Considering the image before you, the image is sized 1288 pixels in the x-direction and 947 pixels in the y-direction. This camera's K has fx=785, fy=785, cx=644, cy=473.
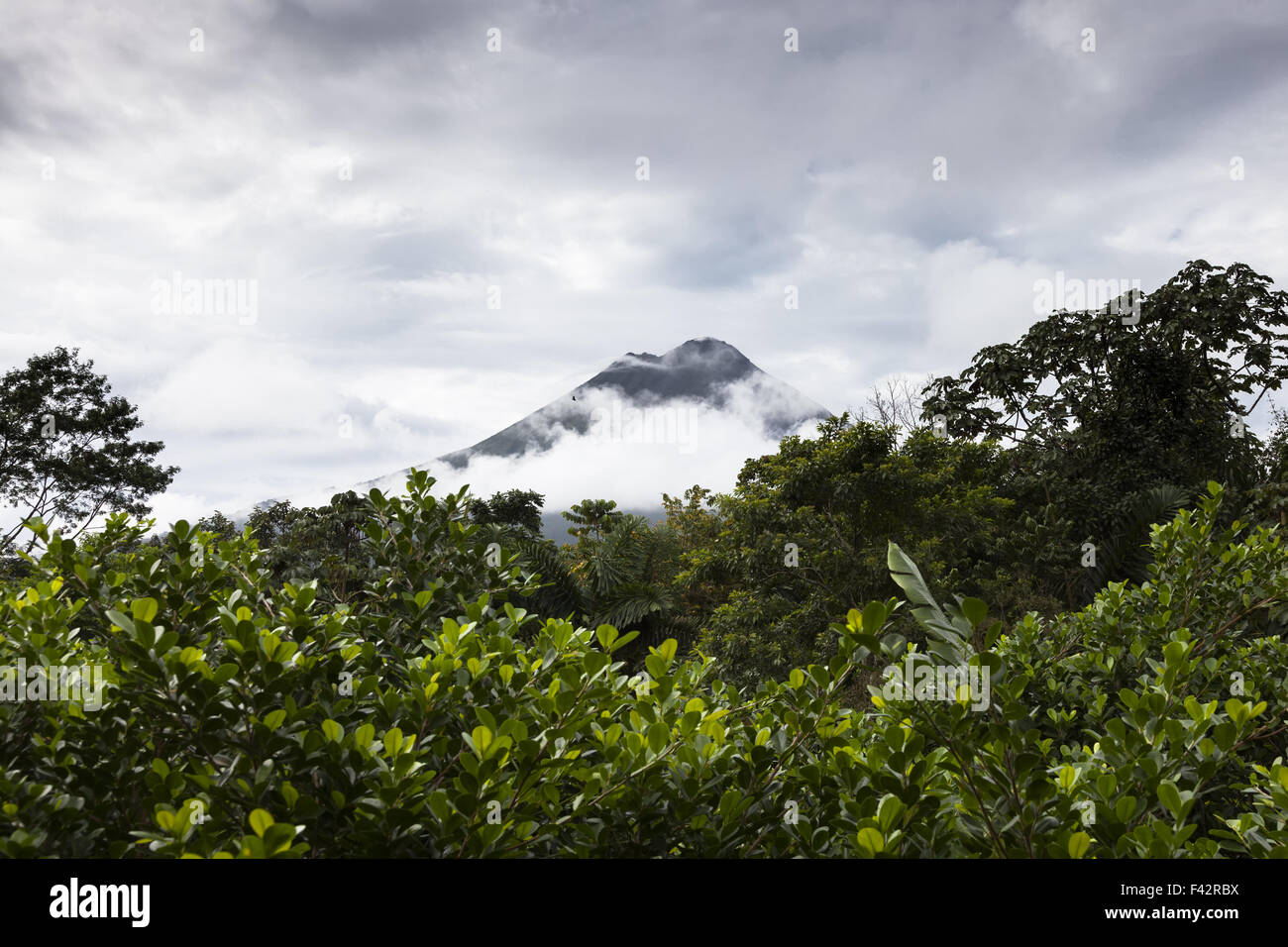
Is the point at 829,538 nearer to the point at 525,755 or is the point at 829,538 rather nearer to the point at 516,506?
the point at 525,755

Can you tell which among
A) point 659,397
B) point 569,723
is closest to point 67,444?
point 569,723

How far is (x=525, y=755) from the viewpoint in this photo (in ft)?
4.14

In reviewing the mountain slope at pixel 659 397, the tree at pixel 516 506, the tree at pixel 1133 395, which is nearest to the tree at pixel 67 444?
the tree at pixel 516 506

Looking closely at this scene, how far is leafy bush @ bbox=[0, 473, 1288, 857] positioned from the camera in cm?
123

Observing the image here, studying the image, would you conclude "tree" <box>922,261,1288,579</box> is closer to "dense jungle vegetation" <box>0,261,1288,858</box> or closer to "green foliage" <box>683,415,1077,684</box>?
"green foliage" <box>683,415,1077,684</box>

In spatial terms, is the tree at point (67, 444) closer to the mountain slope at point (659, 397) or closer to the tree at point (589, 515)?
the tree at point (589, 515)

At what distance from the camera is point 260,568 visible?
2123 mm

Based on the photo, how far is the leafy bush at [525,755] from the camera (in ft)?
4.03

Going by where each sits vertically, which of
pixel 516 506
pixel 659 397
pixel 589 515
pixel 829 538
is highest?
pixel 659 397

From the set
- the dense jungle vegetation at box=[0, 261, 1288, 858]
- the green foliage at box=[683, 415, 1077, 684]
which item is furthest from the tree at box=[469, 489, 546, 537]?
the dense jungle vegetation at box=[0, 261, 1288, 858]
